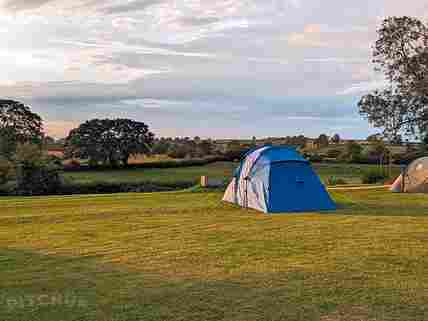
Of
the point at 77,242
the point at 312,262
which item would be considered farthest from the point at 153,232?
the point at 312,262

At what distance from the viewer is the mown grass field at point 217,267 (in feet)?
19.2

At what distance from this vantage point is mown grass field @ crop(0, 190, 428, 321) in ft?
19.2

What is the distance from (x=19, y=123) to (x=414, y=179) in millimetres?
46703

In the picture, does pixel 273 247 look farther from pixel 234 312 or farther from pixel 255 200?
pixel 255 200

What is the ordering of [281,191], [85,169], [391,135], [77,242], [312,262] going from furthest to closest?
[85,169]
[391,135]
[281,191]
[77,242]
[312,262]

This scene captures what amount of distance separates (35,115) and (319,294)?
56.8 meters

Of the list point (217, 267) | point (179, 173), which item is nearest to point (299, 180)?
point (217, 267)

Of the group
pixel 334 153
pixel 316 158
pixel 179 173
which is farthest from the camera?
pixel 334 153

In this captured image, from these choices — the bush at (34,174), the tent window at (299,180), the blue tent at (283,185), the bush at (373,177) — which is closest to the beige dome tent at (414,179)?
the blue tent at (283,185)

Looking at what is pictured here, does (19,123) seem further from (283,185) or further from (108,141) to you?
(283,185)

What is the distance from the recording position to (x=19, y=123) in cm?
5647

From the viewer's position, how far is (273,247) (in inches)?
382

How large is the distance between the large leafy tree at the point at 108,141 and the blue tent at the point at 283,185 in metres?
42.8

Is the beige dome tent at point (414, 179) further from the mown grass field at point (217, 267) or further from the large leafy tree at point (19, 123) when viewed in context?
the large leafy tree at point (19, 123)
